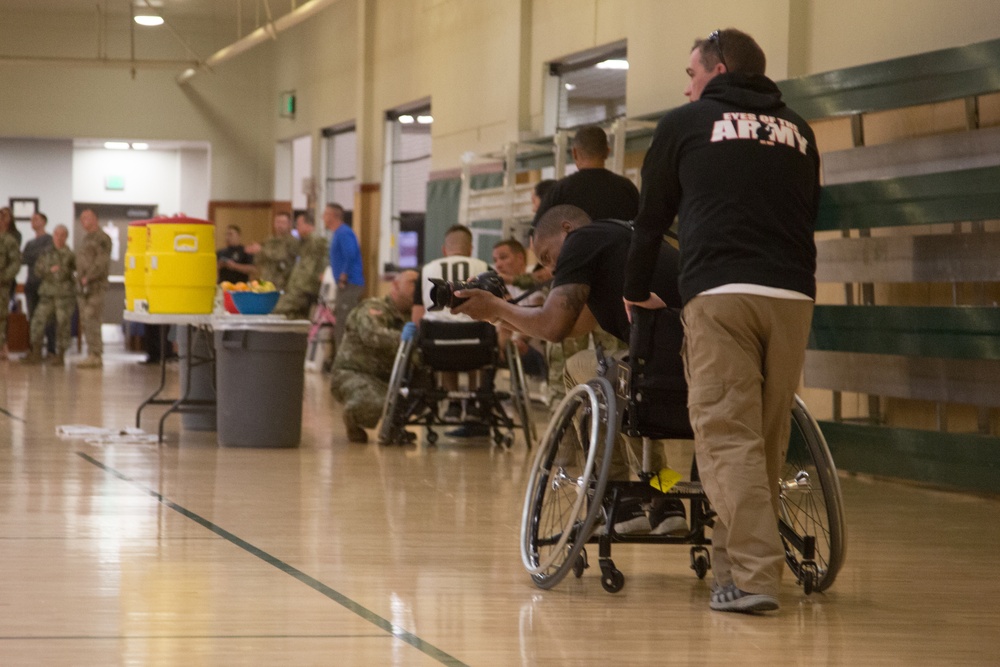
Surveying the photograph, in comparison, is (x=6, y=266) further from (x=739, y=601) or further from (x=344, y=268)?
(x=739, y=601)

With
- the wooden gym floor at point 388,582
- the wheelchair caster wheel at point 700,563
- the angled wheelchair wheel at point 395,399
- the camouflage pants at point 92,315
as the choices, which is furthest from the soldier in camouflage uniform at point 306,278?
the wheelchair caster wheel at point 700,563

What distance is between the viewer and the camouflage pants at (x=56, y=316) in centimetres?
1521

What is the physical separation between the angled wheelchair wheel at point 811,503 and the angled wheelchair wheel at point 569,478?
1.65ft

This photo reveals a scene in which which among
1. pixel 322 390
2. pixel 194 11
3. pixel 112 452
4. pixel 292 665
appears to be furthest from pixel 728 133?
pixel 194 11

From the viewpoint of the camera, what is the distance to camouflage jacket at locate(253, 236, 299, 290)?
51.0 ft

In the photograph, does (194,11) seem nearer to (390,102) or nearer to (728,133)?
(390,102)

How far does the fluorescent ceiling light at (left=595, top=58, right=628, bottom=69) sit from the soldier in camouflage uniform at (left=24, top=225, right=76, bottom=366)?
6.73 meters

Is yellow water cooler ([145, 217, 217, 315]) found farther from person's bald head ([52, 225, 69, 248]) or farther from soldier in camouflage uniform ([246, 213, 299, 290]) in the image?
person's bald head ([52, 225, 69, 248])

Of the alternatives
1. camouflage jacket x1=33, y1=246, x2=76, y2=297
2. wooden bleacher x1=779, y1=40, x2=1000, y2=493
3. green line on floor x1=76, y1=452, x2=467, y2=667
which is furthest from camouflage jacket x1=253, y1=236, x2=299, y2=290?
green line on floor x1=76, y1=452, x2=467, y2=667

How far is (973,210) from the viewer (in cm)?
614

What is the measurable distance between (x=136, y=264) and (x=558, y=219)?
13.6 feet

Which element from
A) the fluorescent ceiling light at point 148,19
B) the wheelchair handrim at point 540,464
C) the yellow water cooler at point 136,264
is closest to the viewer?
the wheelchair handrim at point 540,464

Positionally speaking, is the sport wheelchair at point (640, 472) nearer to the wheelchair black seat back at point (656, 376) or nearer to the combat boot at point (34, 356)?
the wheelchair black seat back at point (656, 376)

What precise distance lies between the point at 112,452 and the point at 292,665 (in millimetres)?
4551
